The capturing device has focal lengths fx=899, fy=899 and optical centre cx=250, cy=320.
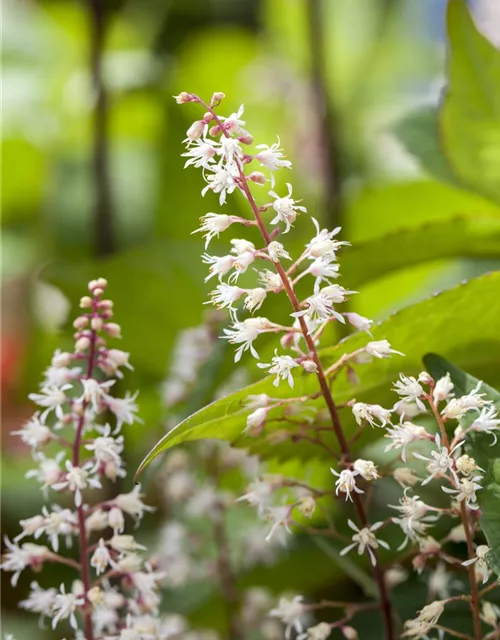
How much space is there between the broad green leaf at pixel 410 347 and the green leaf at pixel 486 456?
0.9 inches

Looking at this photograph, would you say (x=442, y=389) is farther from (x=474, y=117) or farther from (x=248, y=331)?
(x=474, y=117)

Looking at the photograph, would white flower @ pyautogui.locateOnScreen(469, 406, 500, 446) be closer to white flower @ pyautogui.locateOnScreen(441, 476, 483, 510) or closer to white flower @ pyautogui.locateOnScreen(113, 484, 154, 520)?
white flower @ pyautogui.locateOnScreen(441, 476, 483, 510)

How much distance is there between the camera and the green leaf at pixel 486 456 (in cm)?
31

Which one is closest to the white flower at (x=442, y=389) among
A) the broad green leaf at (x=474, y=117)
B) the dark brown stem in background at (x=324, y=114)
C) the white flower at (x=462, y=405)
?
the white flower at (x=462, y=405)

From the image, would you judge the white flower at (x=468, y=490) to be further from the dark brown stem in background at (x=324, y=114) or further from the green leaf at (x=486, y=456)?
the dark brown stem in background at (x=324, y=114)

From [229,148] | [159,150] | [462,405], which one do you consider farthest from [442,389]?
[159,150]

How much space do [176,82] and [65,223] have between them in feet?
0.78

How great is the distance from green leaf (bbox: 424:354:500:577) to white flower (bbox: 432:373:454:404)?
13 millimetres

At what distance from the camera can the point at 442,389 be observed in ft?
1.08

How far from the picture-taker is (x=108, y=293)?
700 millimetres

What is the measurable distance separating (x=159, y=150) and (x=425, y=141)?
1.37 feet

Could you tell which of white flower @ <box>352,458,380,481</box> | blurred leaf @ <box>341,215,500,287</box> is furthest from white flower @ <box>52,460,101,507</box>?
blurred leaf @ <box>341,215,500,287</box>

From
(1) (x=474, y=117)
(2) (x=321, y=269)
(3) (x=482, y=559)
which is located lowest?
(3) (x=482, y=559)

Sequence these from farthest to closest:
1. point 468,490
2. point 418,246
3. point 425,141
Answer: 1. point 425,141
2. point 418,246
3. point 468,490
